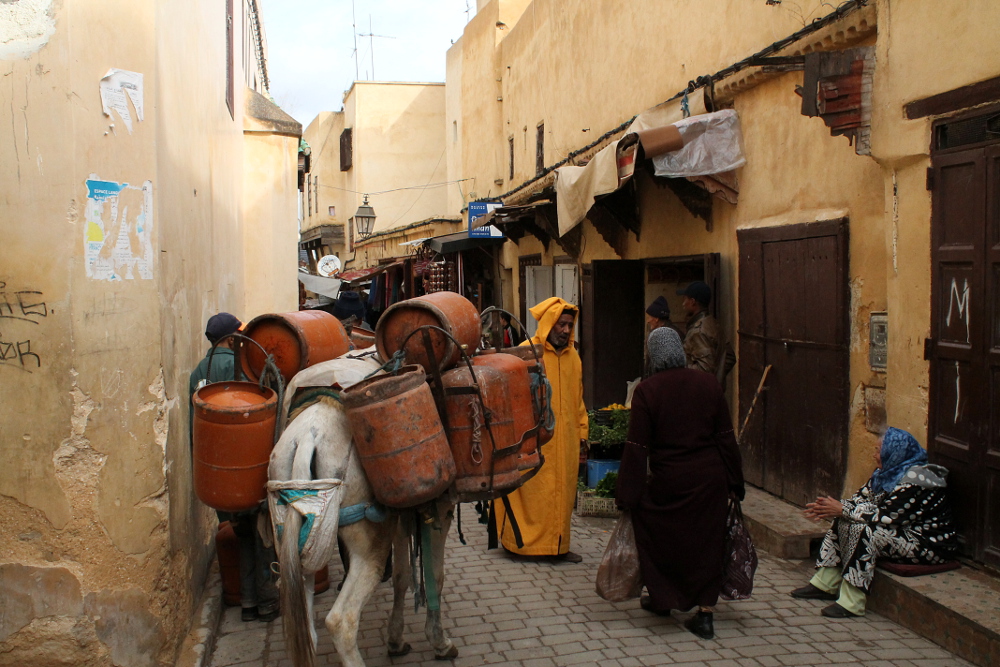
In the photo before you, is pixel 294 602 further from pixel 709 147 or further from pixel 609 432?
pixel 709 147

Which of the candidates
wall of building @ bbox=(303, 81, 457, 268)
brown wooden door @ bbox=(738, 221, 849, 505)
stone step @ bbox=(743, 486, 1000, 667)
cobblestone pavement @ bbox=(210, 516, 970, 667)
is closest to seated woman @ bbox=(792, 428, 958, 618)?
stone step @ bbox=(743, 486, 1000, 667)

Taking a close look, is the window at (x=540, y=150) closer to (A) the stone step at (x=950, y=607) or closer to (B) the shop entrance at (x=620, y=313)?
(B) the shop entrance at (x=620, y=313)

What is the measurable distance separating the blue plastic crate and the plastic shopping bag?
96.5 inches

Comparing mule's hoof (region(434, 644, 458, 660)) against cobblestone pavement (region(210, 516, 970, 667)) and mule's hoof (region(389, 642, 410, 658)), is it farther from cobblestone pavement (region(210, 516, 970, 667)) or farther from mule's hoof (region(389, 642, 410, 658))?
mule's hoof (region(389, 642, 410, 658))

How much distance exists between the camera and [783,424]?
248 inches

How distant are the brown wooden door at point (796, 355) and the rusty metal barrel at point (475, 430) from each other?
2988mm

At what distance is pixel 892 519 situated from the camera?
4.38 m

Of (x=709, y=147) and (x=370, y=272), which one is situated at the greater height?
(x=709, y=147)

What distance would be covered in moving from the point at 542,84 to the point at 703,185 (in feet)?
24.5

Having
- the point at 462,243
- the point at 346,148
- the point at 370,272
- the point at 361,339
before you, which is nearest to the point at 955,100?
the point at 361,339

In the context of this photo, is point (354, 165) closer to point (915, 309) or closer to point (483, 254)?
point (483, 254)

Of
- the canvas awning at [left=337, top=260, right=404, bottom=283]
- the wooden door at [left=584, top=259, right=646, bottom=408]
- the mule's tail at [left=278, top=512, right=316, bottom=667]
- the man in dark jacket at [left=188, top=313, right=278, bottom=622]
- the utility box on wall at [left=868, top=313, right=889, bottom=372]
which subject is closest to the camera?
the mule's tail at [left=278, top=512, right=316, bottom=667]

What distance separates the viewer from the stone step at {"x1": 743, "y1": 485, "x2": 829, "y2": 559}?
546 cm

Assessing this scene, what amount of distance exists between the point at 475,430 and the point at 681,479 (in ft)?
4.16
